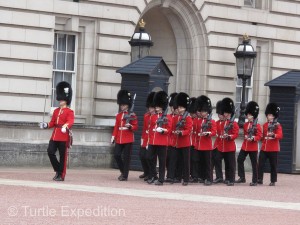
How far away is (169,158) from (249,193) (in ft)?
7.21

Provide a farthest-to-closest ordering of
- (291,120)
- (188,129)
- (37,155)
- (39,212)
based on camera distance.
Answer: (291,120), (37,155), (188,129), (39,212)

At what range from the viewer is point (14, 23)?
23547 mm

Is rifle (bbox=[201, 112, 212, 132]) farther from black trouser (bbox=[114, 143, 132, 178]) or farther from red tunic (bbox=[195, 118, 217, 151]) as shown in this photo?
black trouser (bbox=[114, 143, 132, 178])

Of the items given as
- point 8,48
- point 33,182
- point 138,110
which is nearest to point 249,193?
point 33,182

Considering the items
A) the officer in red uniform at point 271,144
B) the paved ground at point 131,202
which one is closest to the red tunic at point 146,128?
the paved ground at point 131,202

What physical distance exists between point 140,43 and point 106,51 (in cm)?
86

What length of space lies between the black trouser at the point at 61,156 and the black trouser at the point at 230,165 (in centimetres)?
322

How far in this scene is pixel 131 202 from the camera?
15719 mm

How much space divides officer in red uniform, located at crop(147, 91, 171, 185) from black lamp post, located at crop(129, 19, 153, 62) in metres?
4.74

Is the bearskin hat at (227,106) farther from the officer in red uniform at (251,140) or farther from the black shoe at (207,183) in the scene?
the black shoe at (207,183)

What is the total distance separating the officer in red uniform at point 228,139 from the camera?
21.3m

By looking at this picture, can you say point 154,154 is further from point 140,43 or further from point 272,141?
point 140,43

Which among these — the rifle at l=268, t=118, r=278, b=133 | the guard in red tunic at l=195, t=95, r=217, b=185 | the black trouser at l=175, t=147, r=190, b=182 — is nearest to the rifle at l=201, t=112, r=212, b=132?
the guard in red tunic at l=195, t=95, r=217, b=185

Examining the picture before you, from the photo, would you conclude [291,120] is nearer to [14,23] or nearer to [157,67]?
[157,67]
